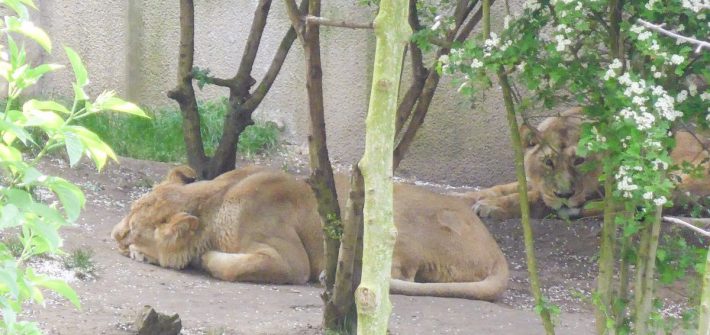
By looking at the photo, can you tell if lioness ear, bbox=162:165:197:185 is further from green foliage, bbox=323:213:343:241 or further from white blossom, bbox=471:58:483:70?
white blossom, bbox=471:58:483:70

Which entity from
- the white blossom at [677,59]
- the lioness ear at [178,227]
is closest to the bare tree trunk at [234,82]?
the lioness ear at [178,227]

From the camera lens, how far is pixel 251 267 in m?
6.38

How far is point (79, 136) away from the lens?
219 centimetres

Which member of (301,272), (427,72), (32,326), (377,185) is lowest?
(301,272)

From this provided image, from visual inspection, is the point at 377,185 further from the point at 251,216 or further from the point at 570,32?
the point at 251,216

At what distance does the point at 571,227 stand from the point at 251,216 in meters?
2.57

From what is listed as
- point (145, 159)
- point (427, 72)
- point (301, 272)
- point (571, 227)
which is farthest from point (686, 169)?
point (145, 159)

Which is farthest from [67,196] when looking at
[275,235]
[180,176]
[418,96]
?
[180,176]

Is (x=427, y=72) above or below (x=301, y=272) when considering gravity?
above

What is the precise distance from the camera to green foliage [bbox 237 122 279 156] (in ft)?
29.7

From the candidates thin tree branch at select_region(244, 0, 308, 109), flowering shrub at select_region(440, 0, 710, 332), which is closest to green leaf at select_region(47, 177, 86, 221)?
flowering shrub at select_region(440, 0, 710, 332)

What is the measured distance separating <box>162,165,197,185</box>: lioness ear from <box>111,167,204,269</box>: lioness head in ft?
0.75

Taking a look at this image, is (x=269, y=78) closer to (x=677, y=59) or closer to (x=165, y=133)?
(x=165, y=133)

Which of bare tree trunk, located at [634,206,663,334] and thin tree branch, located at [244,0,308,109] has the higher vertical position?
thin tree branch, located at [244,0,308,109]
